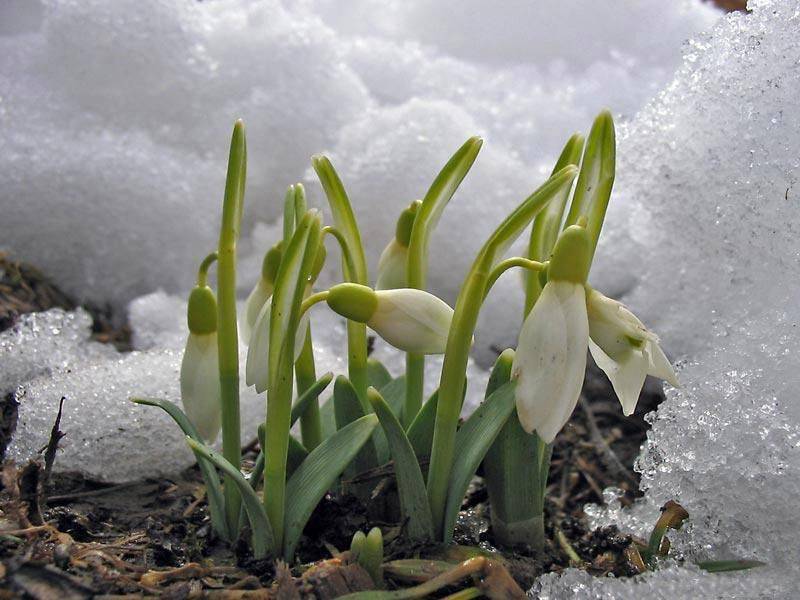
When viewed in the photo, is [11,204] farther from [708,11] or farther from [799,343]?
[708,11]

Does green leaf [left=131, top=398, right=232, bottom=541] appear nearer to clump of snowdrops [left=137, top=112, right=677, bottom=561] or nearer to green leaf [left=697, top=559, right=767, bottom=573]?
clump of snowdrops [left=137, top=112, right=677, bottom=561]

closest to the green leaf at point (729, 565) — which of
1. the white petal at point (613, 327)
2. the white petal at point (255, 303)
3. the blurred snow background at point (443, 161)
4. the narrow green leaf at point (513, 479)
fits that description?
the blurred snow background at point (443, 161)

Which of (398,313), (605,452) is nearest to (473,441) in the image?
(398,313)

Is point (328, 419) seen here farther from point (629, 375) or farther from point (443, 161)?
point (443, 161)

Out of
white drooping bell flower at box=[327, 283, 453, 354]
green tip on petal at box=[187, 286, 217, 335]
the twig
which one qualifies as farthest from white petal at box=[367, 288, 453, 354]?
the twig

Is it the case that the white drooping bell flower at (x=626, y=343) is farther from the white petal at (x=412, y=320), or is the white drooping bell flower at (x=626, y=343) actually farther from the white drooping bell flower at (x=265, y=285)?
the white drooping bell flower at (x=265, y=285)
